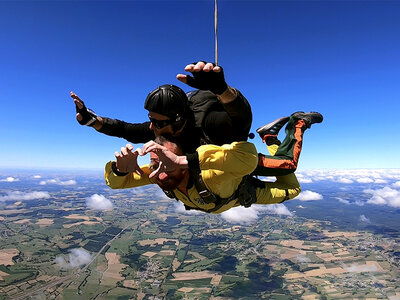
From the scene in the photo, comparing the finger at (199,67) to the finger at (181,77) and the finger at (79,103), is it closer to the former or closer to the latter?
the finger at (181,77)

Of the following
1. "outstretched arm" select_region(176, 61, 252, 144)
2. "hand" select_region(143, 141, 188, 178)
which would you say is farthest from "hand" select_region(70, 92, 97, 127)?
"outstretched arm" select_region(176, 61, 252, 144)

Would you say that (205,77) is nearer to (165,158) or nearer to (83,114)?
(165,158)

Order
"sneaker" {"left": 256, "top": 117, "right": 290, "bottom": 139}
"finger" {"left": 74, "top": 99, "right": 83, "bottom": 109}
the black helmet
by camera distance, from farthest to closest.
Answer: "sneaker" {"left": 256, "top": 117, "right": 290, "bottom": 139}, "finger" {"left": 74, "top": 99, "right": 83, "bottom": 109}, the black helmet

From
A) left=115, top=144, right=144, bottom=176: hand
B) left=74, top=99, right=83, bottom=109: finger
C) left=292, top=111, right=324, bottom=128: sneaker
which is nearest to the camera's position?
left=115, top=144, right=144, bottom=176: hand

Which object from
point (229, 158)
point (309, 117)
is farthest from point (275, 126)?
point (229, 158)

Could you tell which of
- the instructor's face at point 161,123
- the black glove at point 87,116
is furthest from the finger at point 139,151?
the black glove at point 87,116

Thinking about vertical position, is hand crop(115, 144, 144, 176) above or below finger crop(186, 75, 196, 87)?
below

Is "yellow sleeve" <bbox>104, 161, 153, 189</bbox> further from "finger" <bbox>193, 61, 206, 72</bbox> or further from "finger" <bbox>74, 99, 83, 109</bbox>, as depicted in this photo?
"finger" <bbox>193, 61, 206, 72</bbox>
